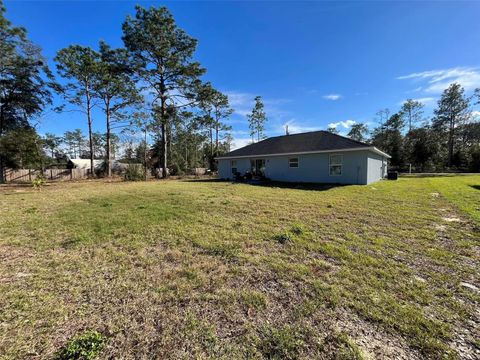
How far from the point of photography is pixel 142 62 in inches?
836

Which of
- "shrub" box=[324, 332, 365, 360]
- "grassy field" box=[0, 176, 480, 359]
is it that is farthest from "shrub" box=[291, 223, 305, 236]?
"shrub" box=[324, 332, 365, 360]

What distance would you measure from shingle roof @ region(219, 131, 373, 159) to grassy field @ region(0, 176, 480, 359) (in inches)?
360

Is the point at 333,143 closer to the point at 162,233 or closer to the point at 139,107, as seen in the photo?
the point at 162,233

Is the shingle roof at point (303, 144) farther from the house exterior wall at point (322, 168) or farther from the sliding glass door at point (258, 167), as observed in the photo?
the sliding glass door at point (258, 167)

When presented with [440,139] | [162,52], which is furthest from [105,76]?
[440,139]

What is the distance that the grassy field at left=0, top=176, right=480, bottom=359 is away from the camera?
1.91 m

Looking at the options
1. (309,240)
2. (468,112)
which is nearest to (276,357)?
(309,240)

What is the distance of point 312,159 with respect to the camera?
49.6ft

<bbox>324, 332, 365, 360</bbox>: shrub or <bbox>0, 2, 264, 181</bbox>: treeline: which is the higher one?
<bbox>0, 2, 264, 181</bbox>: treeline

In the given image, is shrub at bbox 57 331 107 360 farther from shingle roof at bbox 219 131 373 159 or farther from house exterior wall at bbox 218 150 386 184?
house exterior wall at bbox 218 150 386 184

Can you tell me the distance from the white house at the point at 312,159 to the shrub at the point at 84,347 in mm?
13970

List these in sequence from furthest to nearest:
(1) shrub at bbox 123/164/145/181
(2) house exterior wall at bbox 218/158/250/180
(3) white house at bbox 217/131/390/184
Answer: (1) shrub at bbox 123/164/145/181
(2) house exterior wall at bbox 218/158/250/180
(3) white house at bbox 217/131/390/184

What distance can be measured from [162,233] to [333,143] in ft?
42.2

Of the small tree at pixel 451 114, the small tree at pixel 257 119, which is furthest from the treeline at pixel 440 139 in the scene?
the small tree at pixel 257 119
